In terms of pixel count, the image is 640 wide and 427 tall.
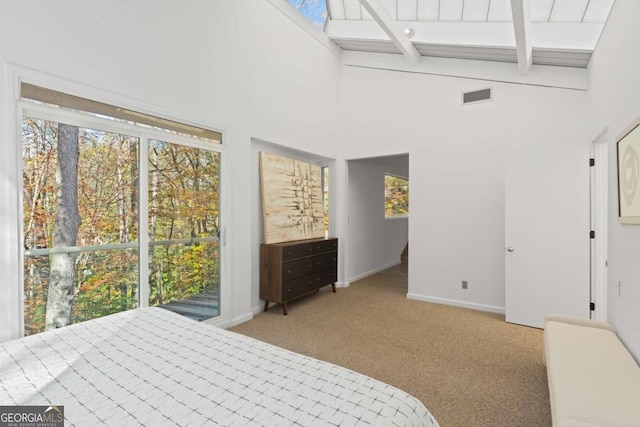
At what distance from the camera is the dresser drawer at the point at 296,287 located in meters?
3.76

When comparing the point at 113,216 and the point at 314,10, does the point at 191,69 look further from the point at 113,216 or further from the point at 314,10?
the point at 314,10

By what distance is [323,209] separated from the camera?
5.05m

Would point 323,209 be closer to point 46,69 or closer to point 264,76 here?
point 264,76

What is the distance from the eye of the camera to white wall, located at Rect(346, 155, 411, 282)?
5.52m

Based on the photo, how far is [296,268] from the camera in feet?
12.9

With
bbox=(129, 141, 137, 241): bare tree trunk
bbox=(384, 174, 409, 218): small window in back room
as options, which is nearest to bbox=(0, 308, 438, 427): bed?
bbox=(129, 141, 137, 241): bare tree trunk

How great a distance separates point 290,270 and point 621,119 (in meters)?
3.33

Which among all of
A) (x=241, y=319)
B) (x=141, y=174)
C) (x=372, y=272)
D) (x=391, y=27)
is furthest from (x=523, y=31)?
(x=372, y=272)

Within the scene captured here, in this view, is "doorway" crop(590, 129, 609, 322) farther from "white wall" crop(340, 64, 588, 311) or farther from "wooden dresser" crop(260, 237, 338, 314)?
"wooden dresser" crop(260, 237, 338, 314)

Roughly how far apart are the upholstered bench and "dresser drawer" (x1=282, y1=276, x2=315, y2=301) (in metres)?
2.59

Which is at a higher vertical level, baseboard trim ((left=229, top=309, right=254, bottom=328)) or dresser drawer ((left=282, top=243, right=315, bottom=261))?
dresser drawer ((left=282, top=243, right=315, bottom=261))

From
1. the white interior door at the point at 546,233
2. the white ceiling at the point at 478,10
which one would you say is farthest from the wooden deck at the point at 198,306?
the white ceiling at the point at 478,10

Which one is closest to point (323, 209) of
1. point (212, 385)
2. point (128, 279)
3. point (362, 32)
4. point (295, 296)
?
point (295, 296)

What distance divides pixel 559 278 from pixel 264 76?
4.10 metres
